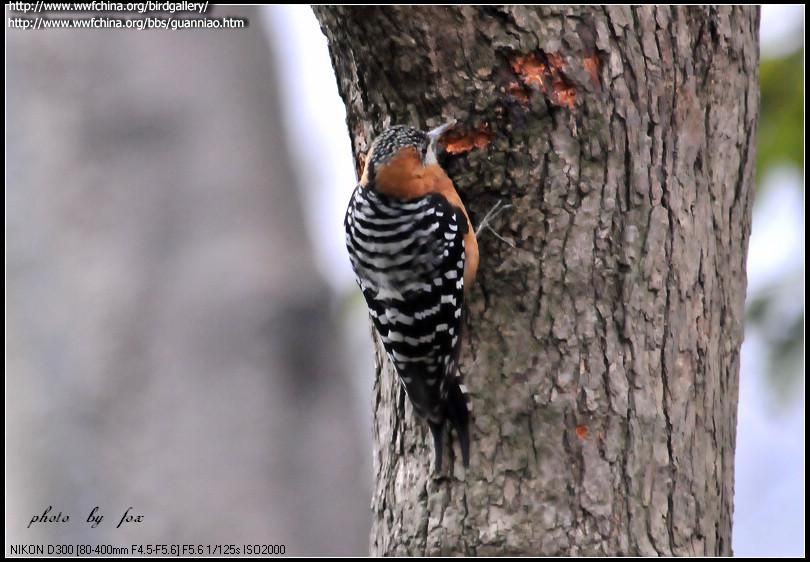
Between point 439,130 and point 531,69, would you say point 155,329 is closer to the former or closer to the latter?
point 439,130

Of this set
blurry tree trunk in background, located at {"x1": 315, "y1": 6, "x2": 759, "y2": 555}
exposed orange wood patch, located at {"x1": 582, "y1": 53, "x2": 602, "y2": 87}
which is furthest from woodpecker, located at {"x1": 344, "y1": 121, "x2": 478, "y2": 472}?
exposed orange wood patch, located at {"x1": 582, "y1": 53, "x2": 602, "y2": 87}

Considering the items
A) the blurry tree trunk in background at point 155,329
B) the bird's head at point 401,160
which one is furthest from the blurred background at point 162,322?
the bird's head at point 401,160

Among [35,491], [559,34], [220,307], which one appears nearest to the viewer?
[559,34]

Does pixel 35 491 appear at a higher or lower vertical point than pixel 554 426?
lower

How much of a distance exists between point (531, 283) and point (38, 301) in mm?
4173

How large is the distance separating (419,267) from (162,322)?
10.6 feet

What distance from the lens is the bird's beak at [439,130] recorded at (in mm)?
3859

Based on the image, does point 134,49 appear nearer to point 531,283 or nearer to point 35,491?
point 35,491

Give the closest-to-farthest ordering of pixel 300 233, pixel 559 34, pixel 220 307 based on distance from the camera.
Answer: pixel 559 34 → pixel 220 307 → pixel 300 233

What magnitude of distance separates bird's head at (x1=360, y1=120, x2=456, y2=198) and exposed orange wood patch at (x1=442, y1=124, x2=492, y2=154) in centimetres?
5

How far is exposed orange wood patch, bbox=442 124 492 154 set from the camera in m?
3.84

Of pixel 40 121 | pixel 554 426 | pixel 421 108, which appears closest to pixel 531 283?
pixel 554 426

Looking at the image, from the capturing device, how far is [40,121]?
22.5 feet

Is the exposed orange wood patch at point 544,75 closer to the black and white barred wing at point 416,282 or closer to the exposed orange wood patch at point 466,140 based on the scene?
the exposed orange wood patch at point 466,140
